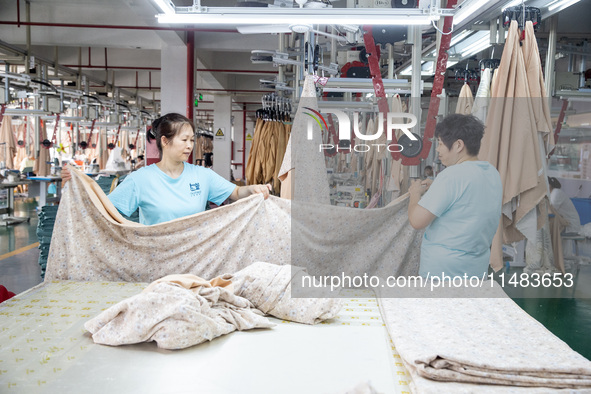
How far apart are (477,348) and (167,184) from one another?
2.32m

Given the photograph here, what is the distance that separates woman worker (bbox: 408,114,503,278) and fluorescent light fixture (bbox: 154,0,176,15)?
Result: 1700mm

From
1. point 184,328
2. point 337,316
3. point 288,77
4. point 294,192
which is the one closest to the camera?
point 184,328

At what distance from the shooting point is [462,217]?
316 centimetres

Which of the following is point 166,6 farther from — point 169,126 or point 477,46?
point 477,46

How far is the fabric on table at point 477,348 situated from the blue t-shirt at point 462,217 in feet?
1.02

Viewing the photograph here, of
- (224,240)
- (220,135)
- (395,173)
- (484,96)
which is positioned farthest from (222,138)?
(224,240)

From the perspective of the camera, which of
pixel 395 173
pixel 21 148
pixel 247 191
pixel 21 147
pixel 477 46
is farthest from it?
pixel 21 148

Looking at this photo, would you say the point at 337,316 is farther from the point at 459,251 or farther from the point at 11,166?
the point at 11,166

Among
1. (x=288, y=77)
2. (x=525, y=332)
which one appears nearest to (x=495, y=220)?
(x=525, y=332)

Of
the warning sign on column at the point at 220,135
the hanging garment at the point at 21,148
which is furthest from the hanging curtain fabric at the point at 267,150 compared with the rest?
the hanging garment at the point at 21,148

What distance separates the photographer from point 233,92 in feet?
54.2

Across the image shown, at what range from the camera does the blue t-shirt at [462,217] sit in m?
3.14

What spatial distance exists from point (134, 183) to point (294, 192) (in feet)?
4.37

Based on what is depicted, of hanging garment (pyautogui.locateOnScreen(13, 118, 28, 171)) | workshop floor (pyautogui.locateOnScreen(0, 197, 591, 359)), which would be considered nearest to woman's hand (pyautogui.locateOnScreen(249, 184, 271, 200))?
workshop floor (pyautogui.locateOnScreen(0, 197, 591, 359))
